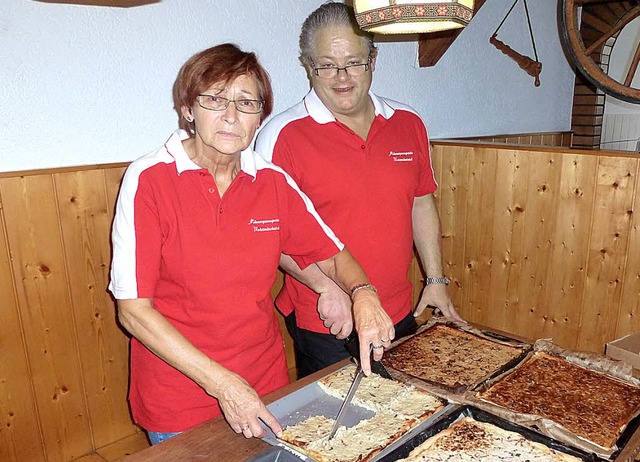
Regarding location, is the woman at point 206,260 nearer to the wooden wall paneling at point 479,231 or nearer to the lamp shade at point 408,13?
the lamp shade at point 408,13

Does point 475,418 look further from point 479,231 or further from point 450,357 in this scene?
point 479,231

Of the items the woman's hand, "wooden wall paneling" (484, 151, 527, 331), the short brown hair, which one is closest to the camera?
the woman's hand

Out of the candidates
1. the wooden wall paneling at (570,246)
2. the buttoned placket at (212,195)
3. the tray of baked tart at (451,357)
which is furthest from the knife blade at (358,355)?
the wooden wall paneling at (570,246)

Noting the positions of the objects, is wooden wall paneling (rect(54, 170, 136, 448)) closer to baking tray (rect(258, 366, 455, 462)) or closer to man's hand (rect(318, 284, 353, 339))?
man's hand (rect(318, 284, 353, 339))

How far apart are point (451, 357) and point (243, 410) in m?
0.64

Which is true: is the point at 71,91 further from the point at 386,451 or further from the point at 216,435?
the point at 386,451

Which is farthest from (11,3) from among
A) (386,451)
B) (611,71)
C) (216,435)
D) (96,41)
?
(611,71)

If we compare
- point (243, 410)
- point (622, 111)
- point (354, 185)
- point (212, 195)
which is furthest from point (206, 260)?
point (622, 111)

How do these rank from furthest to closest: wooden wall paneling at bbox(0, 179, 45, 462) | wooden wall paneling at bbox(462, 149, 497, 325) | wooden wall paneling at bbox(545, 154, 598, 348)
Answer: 1. wooden wall paneling at bbox(462, 149, 497, 325)
2. wooden wall paneling at bbox(545, 154, 598, 348)
3. wooden wall paneling at bbox(0, 179, 45, 462)

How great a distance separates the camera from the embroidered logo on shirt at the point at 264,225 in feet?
4.52

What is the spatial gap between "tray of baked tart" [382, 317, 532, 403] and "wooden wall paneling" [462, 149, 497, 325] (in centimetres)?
134

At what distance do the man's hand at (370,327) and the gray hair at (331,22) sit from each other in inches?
34.8

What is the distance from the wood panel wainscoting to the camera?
1.93 metres

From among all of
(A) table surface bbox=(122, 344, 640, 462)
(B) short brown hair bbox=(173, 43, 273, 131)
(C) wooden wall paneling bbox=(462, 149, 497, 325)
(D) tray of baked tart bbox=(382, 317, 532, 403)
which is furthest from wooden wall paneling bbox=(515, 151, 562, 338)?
(B) short brown hair bbox=(173, 43, 273, 131)
